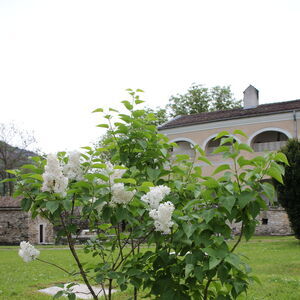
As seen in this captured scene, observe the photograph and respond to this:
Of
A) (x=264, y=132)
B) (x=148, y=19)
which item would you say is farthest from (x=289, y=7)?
(x=264, y=132)

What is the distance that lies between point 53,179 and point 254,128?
85.4 ft

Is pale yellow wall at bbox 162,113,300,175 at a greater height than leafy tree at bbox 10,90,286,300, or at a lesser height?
greater

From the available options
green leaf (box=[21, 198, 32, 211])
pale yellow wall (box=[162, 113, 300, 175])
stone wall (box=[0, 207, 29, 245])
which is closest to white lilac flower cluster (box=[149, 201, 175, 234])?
green leaf (box=[21, 198, 32, 211])

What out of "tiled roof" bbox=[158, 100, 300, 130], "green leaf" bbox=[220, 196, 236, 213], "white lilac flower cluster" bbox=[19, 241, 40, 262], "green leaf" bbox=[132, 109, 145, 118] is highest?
"tiled roof" bbox=[158, 100, 300, 130]

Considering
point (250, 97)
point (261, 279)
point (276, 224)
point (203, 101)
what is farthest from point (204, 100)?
point (261, 279)

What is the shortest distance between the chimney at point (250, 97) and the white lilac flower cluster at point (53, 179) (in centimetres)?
2858

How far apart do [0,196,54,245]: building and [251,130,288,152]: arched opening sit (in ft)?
51.1

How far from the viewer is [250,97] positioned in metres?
30.0

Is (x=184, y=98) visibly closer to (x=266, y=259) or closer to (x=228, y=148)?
(x=266, y=259)

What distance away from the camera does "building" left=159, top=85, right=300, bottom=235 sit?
2399 centimetres

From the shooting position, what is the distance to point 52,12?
6.82 m

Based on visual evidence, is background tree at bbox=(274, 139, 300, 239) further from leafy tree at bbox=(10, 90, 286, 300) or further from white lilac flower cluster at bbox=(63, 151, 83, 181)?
white lilac flower cluster at bbox=(63, 151, 83, 181)

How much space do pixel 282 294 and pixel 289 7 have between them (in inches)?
218

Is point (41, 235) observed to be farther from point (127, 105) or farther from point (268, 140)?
point (127, 105)
